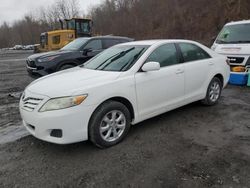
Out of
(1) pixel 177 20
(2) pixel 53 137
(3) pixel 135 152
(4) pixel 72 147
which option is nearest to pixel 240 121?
(3) pixel 135 152

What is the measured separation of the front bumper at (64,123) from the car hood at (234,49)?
5.73 m

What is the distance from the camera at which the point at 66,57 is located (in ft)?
26.6

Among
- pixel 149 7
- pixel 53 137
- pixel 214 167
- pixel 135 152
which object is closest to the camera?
pixel 214 167

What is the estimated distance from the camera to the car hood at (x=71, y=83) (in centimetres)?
336

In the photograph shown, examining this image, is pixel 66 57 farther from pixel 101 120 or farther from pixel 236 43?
pixel 236 43

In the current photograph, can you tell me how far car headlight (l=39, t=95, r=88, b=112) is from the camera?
10.7ft

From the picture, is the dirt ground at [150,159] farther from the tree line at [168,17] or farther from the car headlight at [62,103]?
the tree line at [168,17]

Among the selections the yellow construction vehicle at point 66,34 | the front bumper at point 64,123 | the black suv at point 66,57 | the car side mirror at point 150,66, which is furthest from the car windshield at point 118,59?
the yellow construction vehicle at point 66,34

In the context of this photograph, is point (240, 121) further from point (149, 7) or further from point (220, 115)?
point (149, 7)

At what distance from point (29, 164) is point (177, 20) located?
1108 inches

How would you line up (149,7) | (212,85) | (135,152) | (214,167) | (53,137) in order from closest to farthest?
(214,167) < (53,137) < (135,152) < (212,85) < (149,7)

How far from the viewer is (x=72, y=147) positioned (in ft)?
12.4

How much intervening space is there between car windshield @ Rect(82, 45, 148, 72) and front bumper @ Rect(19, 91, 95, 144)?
107 centimetres

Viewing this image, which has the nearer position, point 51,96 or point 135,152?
point 51,96
